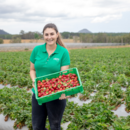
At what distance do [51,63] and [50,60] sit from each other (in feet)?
0.17

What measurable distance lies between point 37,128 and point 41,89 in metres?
0.73

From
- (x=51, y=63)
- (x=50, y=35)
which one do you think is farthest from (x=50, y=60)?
(x=50, y=35)

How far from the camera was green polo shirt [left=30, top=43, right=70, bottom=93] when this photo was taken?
228 cm

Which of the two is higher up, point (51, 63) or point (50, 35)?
point (50, 35)

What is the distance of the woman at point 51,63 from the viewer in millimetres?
2262

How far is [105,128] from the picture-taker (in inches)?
122

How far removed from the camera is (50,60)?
7.49 feet

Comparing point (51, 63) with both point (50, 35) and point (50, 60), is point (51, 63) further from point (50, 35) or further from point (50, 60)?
point (50, 35)

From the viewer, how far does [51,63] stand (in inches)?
89.2

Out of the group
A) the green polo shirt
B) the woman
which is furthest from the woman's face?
the green polo shirt

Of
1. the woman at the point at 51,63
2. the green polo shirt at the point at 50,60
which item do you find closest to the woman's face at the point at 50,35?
the woman at the point at 51,63

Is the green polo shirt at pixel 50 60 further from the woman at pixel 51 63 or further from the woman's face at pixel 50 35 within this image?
the woman's face at pixel 50 35

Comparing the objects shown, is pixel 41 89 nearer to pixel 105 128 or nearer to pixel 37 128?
pixel 37 128

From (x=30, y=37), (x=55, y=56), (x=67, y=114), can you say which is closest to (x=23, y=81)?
(x=67, y=114)
